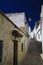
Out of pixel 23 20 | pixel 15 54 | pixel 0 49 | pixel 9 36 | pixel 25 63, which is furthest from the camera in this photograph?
pixel 23 20

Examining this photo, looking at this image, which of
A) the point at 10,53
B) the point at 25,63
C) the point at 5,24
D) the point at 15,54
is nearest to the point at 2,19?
the point at 5,24

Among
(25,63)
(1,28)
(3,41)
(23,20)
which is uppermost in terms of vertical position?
(23,20)

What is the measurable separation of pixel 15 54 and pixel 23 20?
10.5 meters

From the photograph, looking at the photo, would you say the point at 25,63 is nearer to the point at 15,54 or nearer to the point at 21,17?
the point at 15,54

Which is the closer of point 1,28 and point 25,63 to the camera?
point 1,28

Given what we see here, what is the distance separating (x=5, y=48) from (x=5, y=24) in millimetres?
1272

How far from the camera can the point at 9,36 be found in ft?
34.8

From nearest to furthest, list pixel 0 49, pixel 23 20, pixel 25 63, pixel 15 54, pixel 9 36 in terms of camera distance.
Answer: pixel 0 49 < pixel 9 36 < pixel 15 54 < pixel 25 63 < pixel 23 20

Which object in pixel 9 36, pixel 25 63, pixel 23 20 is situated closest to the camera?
pixel 9 36

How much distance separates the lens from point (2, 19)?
10.0m

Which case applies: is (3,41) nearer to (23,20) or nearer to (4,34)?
(4,34)

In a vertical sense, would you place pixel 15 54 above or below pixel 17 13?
below

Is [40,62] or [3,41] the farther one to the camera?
[40,62]

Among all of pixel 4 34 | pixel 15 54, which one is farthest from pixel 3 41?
pixel 15 54
